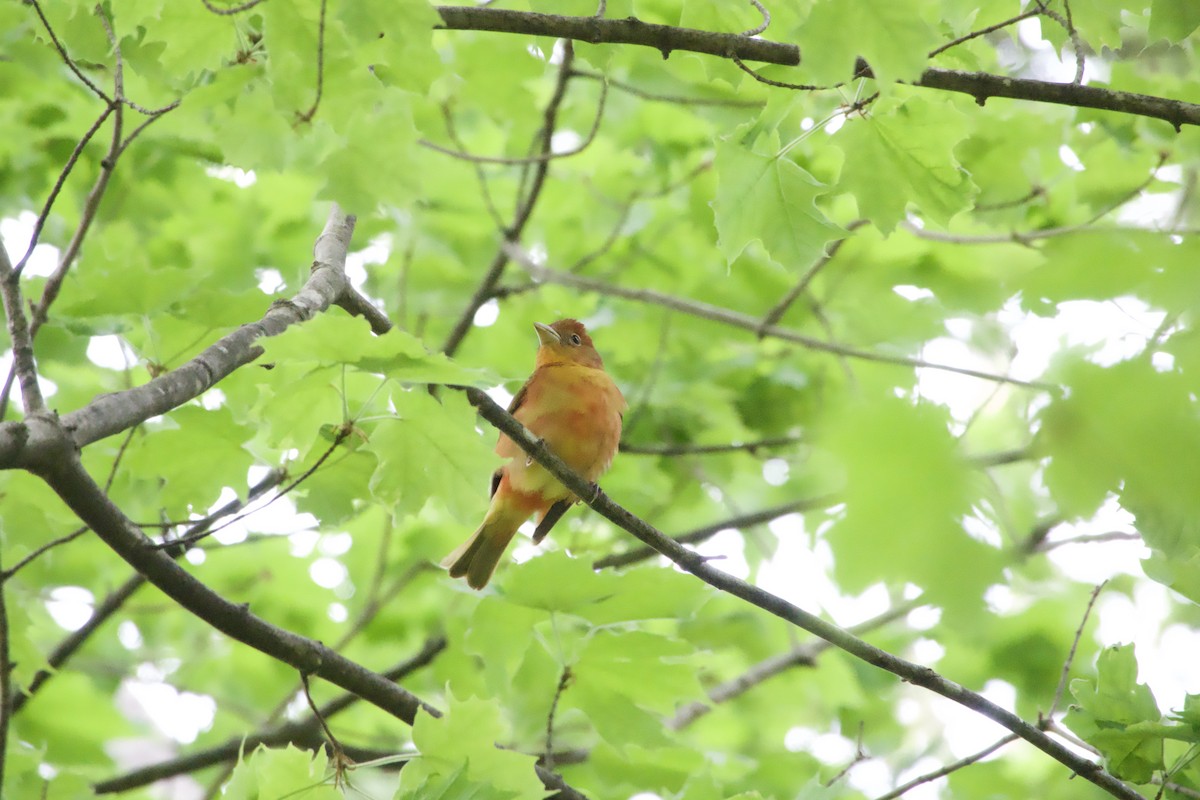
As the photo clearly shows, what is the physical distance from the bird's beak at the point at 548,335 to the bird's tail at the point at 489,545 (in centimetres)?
78

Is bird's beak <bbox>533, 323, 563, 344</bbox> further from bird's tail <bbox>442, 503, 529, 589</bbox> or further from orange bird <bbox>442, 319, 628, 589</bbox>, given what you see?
bird's tail <bbox>442, 503, 529, 589</bbox>

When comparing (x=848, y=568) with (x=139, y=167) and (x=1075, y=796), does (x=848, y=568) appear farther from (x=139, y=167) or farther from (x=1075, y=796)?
(x=139, y=167)

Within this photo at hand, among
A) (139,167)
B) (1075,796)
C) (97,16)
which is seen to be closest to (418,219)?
(139,167)

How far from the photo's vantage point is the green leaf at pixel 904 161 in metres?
2.73

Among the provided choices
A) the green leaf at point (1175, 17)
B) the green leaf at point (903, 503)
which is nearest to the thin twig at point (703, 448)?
the green leaf at point (1175, 17)

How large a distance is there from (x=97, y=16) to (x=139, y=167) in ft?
6.81

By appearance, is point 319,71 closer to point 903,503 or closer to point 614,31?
point 614,31

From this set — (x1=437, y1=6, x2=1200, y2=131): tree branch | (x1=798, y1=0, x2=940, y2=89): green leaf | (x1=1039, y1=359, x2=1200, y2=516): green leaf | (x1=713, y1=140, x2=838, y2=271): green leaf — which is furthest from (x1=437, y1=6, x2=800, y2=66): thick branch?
(x1=1039, y1=359, x2=1200, y2=516): green leaf

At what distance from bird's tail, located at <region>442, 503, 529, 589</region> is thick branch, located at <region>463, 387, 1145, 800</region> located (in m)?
1.87

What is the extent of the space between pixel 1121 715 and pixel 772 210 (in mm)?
1609

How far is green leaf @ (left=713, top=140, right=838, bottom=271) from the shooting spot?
2.75 metres

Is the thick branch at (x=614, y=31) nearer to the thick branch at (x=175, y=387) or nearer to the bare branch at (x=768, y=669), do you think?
the thick branch at (x=175, y=387)

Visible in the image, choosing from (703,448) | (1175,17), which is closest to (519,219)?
(703,448)

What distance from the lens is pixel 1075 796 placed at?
3.66m
